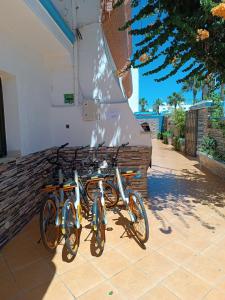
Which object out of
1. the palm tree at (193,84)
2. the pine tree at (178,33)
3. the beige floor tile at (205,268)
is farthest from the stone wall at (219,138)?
the beige floor tile at (205,268)

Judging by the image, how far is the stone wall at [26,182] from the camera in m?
2.76

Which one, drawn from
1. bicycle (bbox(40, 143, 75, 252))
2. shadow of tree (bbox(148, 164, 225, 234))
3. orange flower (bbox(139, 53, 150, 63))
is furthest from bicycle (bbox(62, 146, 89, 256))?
orange flower (bbox(139, 53, 150, 63))

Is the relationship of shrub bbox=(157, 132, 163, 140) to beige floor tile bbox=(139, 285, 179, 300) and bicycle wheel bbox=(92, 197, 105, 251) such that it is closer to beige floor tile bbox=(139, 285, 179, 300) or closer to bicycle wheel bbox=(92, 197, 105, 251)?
bicycle wheel bbox=(92, 197, 105, 251)

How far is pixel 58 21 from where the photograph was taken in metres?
3.21

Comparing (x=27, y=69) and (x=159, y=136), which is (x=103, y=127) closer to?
(x=27, y=69)

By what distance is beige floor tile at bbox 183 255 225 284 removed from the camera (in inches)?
85.0

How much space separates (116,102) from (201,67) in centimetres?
184

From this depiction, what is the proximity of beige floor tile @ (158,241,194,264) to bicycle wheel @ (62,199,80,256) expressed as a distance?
1060 millimetres

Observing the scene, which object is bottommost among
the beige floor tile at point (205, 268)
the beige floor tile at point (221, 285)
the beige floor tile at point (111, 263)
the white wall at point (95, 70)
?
the beige floor tile at point (111, 263)

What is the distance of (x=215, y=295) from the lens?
1938 mm

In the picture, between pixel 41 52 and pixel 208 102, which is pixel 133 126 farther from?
pixel 208 102

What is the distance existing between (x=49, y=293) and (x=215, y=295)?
1.54 meters

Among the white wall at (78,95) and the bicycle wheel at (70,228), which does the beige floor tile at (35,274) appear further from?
the white wall at (78,95)

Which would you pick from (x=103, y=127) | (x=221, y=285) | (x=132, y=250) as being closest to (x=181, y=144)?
(x=103, y=127)
